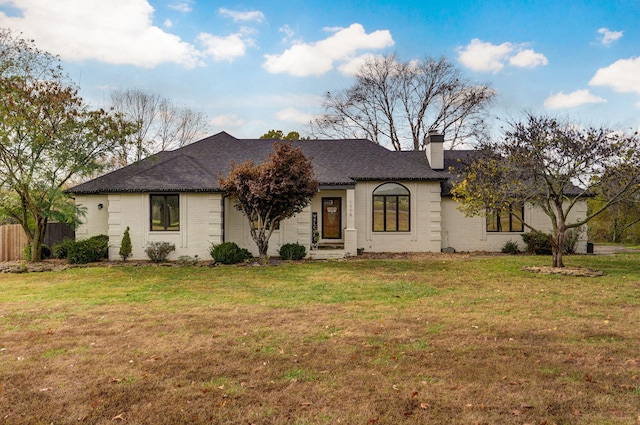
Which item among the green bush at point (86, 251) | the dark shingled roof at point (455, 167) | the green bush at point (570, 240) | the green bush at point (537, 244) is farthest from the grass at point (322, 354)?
the dark shingled roof at point (455, 167)

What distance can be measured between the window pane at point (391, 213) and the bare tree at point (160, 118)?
2204cm

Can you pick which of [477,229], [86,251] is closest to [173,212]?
[86,251]

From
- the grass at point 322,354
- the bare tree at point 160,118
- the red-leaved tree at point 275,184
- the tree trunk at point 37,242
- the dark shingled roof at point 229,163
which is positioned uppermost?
the bare tree at point 160,118

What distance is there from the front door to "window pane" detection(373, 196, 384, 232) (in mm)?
1629

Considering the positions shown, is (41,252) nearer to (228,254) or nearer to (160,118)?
(228,254)

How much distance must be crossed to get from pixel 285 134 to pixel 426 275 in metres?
24.9

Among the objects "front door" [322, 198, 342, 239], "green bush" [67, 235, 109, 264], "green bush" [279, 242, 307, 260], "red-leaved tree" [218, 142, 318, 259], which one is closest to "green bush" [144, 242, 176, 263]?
"green bush" [67, 235, 109, 264]

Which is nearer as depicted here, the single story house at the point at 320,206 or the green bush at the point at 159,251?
the green bush at the point at 159,251

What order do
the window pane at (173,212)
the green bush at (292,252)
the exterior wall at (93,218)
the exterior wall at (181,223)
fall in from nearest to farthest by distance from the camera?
1. the green bush at (292,252)
2. the exterior wall at (181,223)
3. the window pane at (173,212)
4. the exterior wall at (93,218)

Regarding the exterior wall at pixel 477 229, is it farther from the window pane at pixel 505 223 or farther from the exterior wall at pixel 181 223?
the exterior wall at pixel 181 223

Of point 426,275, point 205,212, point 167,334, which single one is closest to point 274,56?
point 205,212

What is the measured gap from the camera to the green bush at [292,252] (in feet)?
55.6

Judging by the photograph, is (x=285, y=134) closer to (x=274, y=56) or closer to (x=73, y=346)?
(x=274, y=56)

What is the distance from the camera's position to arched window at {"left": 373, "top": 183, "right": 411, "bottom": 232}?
781 inches
